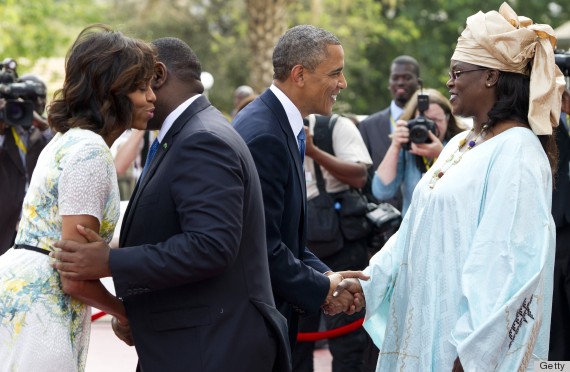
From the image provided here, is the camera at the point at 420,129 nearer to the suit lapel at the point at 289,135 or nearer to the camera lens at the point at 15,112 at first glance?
the suit lapel at the point at 289,135

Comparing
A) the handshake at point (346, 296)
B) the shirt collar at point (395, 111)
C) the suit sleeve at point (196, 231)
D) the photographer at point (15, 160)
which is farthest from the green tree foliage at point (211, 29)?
the suit sleeve at point (196, 231)

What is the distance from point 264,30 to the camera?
728 inches

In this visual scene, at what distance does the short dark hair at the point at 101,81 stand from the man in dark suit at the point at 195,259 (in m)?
0.20

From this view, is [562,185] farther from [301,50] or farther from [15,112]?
[15,112]

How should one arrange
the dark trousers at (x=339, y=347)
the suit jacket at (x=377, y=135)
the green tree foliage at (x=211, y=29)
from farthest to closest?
the green tree foliage at (x=211, y=29) < the suit jacket at (x=377, y=135) < the dark trousers at (x=339, y=347)

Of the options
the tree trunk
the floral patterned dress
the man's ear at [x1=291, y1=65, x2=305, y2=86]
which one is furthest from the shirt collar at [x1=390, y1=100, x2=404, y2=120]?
the tree trunk

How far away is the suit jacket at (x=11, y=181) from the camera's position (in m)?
8.58

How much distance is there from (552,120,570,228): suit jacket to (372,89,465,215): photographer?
0.78 metres

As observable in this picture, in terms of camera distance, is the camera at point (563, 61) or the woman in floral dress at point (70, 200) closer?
the woman in floral dress at point (70, 200)

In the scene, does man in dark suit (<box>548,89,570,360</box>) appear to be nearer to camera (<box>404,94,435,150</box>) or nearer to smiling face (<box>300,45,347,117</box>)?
camera (<box>404,94,435,150</box>)

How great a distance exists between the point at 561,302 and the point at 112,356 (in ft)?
12.4

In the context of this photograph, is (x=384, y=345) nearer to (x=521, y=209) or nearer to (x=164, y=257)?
(x=521, y=209)

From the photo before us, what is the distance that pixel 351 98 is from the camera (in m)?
32.1

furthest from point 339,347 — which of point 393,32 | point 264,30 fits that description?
point 393,32
